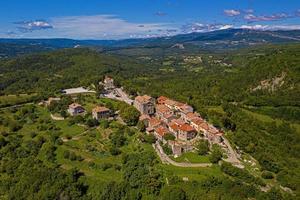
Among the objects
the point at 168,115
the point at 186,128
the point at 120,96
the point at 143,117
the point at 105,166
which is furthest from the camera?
the point at 120,96

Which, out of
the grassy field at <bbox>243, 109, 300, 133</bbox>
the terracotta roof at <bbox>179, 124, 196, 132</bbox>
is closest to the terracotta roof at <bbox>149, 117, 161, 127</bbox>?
the terracotta roof at <bbox>179, 124, 196, 132</bbox>

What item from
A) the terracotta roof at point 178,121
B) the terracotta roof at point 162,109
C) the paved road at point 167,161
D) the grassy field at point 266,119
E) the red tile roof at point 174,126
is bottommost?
the grassy field at point 266,119

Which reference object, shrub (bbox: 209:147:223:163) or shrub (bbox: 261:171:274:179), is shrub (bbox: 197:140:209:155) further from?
shrub (bbox: 261:171:274:179)

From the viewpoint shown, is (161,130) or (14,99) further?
(14,99)

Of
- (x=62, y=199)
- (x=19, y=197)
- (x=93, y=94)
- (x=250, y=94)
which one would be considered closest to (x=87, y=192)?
(x=62, y=199)

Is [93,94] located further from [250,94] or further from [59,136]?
[250,94]

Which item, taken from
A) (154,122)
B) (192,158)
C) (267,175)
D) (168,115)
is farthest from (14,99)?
(267,175)

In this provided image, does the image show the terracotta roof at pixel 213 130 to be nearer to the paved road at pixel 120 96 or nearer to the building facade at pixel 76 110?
the paved road at pixel 120 96

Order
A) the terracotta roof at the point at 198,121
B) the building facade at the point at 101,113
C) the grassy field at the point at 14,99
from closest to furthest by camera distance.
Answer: the terracotta roof at the point at 198,121 → the building facade at the point at 101,113 → the grassy field at the point at 14,99

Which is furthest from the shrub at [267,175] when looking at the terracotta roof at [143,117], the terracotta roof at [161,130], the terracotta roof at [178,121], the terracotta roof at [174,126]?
the terracotta roof at [143,117]

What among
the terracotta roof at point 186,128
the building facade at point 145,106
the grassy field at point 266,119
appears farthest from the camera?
the grassy field at point 266,119

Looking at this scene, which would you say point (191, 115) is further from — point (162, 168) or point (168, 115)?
point (162, 168)
